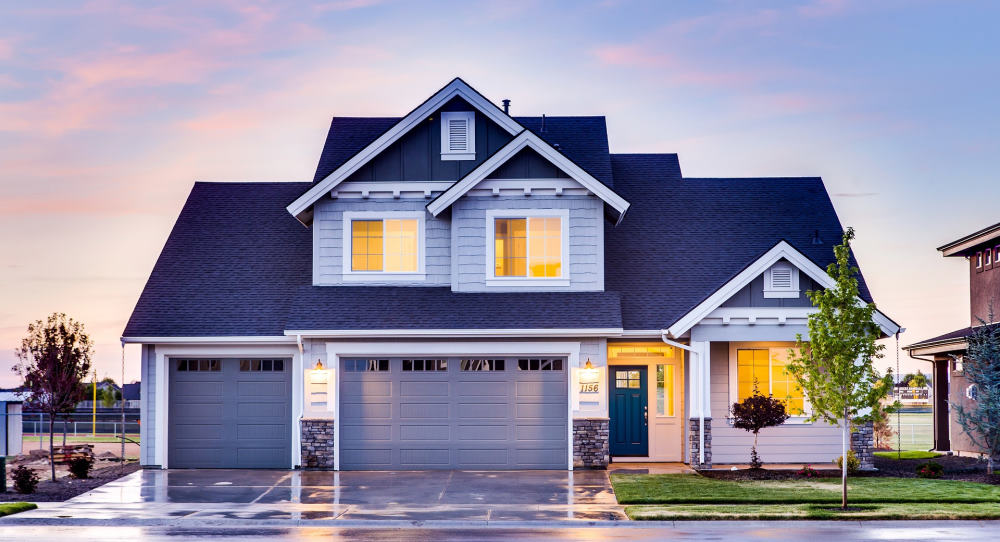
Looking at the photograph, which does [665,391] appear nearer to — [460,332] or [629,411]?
[629,411]

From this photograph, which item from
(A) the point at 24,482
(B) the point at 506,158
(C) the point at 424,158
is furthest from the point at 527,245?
(A) the point at 24,482

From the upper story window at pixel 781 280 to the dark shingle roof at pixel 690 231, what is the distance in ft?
4.43

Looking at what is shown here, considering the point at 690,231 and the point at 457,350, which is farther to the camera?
the point at 690,231

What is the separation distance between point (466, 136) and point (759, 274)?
749cm

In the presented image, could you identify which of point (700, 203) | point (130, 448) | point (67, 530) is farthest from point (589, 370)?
point (130, 448)

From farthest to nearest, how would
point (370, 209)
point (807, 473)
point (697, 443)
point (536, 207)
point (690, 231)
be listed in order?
point (690, 231)
point (370, 209)
point (536, 207)
point (697, 443)
point (807, 473)

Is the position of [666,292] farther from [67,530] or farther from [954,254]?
[67,530]

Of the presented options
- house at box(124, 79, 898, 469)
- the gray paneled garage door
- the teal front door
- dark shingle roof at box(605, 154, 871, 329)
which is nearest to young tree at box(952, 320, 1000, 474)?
house at box(124, 79, 898, 469)

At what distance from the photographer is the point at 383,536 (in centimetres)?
1582

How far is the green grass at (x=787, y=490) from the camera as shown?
18.6 meters

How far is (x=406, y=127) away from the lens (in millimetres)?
24641

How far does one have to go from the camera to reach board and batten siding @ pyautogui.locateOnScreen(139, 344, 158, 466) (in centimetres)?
2427

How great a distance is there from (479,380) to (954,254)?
15169 millimetres

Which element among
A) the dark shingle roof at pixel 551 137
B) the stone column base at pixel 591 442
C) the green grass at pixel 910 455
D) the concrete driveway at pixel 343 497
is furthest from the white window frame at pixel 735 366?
the dark shingle roof at pixel 551 137
